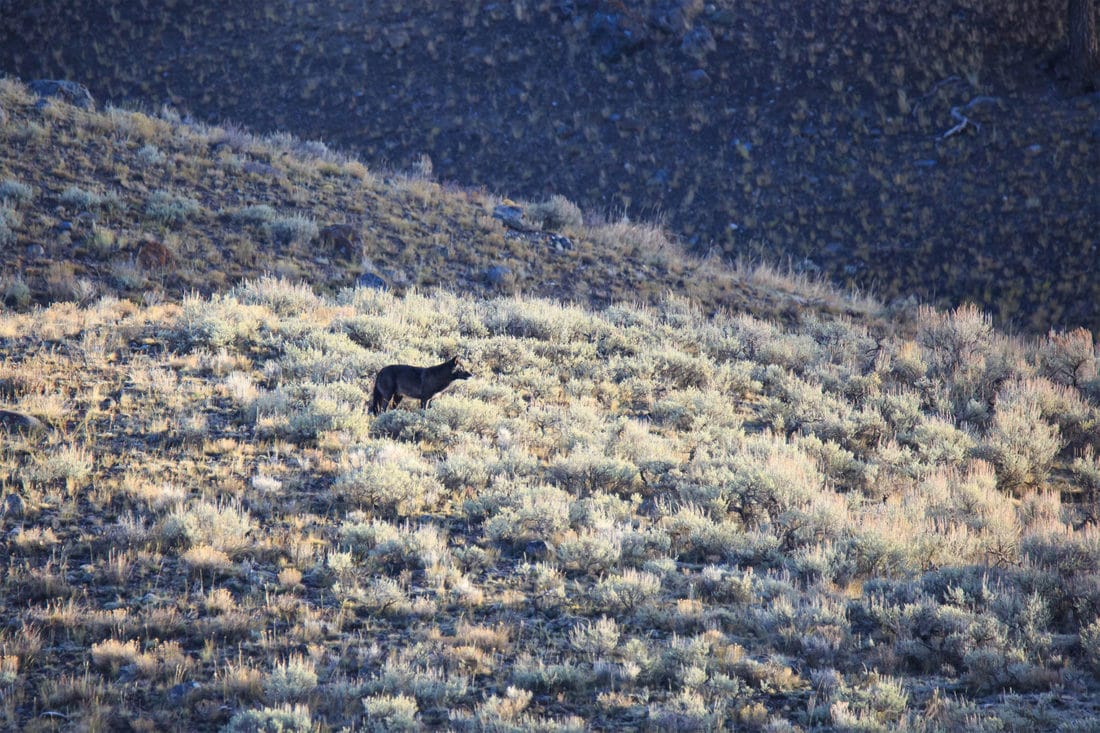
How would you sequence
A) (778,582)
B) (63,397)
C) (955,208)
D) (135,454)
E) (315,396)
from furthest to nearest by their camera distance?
1. (955,208)
2. (315,396)
3. (63,397)
4. (135,454)
5. (778,582)

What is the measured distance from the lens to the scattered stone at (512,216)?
23297 millimetres

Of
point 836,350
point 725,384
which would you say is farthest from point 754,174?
point 725,384

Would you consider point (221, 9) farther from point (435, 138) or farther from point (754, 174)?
point (754, 174)

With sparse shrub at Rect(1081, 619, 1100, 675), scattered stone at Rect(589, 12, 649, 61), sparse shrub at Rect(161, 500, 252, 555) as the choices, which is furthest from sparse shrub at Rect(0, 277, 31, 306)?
scattered stone at Rect(589, 12, 649, 61)

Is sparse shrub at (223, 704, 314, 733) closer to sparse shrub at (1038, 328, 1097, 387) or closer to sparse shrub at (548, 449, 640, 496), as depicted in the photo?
sparse shrub at (548, 449, 640, 496)

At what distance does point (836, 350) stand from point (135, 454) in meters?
13.2

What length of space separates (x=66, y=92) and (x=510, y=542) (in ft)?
74.8

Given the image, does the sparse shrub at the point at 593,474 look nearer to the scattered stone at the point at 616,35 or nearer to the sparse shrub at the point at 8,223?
the sparse shrub at the point at 8,223

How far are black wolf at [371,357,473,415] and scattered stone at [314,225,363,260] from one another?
8901 millimetres

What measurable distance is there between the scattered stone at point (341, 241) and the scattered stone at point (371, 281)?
1040mm

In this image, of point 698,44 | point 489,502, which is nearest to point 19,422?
point 489,502

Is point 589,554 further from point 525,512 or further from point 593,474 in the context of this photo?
point 593,474

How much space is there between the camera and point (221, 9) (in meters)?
39.9

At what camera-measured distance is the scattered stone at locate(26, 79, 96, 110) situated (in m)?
23.8
